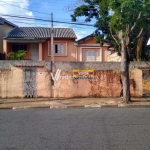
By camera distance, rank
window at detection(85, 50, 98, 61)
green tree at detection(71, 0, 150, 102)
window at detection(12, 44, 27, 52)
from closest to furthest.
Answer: green tree at detection(71, 0, 150, 102) < window at detection(12, 44, 27, 52) < window at detection(85, 50, 98, 61)

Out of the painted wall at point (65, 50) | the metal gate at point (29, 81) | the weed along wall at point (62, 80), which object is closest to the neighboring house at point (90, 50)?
the painted wall at point (65, 50)

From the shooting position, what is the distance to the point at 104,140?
5922 millimetres

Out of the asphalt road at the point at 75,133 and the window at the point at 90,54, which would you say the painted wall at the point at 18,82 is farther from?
the window at the point at 90,54

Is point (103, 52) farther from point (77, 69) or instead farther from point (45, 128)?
point (45, 128)

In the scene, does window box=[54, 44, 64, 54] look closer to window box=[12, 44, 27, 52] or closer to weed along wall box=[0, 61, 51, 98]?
window box=[12, 44, 27, 52]

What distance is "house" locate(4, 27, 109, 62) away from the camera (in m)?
23.9

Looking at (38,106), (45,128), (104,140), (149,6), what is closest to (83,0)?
(149,6)

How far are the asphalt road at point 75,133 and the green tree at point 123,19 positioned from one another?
427 centimetres

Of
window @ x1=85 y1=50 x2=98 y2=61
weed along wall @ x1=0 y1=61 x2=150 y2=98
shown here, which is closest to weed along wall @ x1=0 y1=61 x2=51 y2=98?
weed along wall @ x1=0 y1=61 x2=150 y2=98

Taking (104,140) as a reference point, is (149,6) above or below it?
above

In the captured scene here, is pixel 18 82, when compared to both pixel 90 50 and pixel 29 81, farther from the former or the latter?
pixel 90 50

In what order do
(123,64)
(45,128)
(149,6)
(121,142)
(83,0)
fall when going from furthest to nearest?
(83,0) < (123,64) < (149,6) < (45,128) < (121,142)

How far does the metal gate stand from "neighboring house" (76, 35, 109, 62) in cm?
1035

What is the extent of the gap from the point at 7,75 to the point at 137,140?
10.7m
